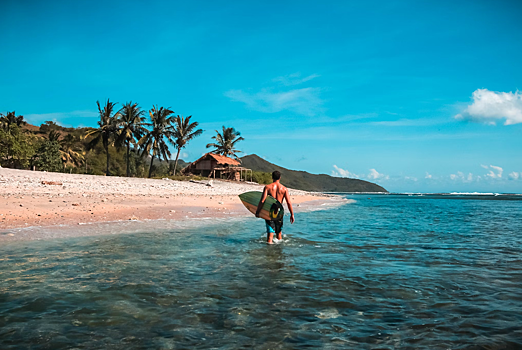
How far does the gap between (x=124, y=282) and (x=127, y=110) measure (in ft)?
147

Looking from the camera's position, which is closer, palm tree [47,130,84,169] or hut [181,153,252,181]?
hut [181,153,252,181]

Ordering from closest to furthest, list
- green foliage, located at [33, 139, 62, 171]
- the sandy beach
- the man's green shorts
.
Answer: the man's green shorts → the sandy beach → green foliage, located at [33, 139, 62, 171]

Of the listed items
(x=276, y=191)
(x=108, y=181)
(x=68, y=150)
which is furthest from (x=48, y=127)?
(x=276, y=191)

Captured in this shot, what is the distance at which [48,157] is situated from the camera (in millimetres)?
46344

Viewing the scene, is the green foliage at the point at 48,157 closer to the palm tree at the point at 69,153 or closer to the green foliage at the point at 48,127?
the palm tree at the point at 69,153

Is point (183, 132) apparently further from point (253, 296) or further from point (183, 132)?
point (253, 296)

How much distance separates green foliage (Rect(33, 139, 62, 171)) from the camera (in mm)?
46125

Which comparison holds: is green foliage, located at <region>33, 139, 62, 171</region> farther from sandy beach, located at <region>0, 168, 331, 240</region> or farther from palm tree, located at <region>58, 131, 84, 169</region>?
sandy beach, located at <region>0, 168, 331, 240</region>

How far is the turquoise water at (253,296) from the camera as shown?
12.0ft

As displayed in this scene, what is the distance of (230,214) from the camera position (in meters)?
16.9

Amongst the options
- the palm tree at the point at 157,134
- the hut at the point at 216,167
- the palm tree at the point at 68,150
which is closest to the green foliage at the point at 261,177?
the hut at the point at 216,167

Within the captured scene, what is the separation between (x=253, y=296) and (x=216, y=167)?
49.2 m

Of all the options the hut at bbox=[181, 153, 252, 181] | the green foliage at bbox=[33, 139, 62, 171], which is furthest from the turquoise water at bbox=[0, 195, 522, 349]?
the green foliage at bbox=[33, 139, 62, 171]

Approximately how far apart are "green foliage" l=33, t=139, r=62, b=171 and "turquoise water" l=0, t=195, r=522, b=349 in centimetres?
4467
